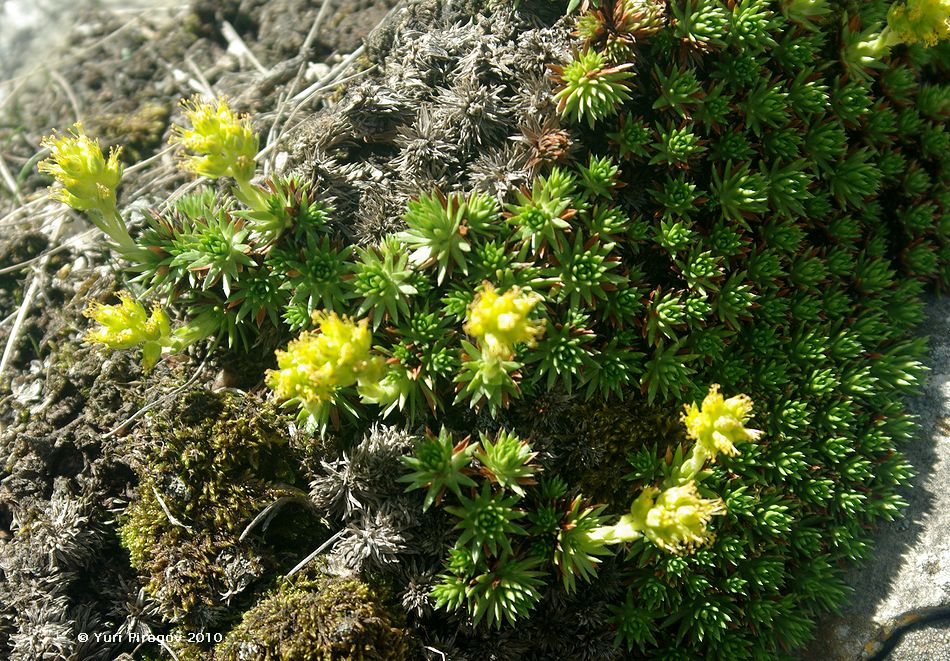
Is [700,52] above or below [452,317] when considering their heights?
above

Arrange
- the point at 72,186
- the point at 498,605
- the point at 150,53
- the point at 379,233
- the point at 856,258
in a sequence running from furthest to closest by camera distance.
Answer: the point at 150,53 < the point at 856,258 < the point at 379,233 < the point at 72,186 < the point at 498,605

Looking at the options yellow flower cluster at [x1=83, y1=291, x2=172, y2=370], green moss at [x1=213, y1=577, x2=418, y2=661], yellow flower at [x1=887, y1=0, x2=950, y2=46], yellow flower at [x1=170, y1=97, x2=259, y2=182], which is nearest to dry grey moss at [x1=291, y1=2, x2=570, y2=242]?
yellow flower at [x1=170, y1=97, x2=259, y2=182]

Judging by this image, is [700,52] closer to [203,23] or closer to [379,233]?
[379,233]

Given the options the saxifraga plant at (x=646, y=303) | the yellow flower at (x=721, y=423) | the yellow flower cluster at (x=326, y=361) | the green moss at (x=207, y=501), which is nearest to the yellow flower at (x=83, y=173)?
the saxifraga plant at (x=646, y=303)

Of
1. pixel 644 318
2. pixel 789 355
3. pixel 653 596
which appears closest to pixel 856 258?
pixel 789 355

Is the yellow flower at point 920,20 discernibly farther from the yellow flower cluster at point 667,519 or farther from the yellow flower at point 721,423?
the yellow flower cluster at point 667,519

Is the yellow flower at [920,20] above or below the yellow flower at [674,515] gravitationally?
above

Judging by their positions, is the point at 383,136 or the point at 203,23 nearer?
the point at 383,136
